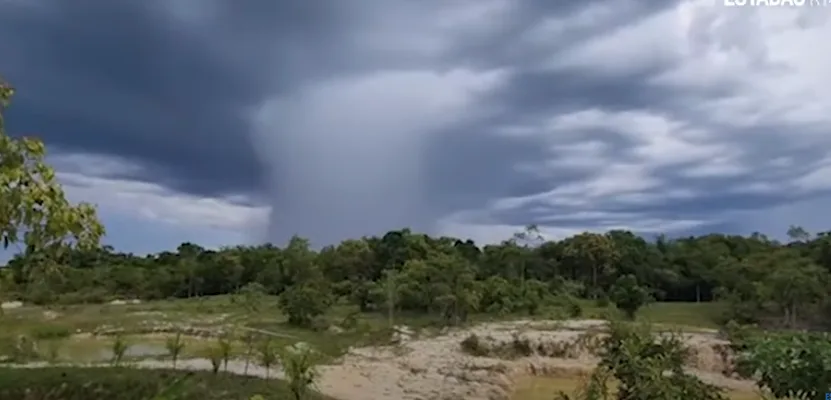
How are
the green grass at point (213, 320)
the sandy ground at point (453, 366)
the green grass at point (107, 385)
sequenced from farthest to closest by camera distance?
the green grass at point (213, 320) → the sandy ground at point (453, 366) → the green grass at point (107, 385)

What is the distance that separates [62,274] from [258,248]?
71930 mm

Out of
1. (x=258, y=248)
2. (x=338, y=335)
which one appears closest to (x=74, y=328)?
(x=338, y=335)

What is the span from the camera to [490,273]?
63594 mm

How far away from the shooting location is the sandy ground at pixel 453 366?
25172mm

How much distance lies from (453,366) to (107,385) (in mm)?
15399

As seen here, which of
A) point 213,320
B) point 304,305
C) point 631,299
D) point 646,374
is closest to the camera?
point 646,374

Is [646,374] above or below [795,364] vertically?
below

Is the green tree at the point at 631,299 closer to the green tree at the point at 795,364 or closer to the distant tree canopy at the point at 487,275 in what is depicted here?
the distant tree canopy at the point at 487,275

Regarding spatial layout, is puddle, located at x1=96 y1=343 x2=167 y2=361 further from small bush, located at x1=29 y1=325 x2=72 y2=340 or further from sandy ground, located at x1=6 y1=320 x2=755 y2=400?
sandy ground, located at x1=6 y1=320 x2=755 y2=400

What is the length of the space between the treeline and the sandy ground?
285 inches

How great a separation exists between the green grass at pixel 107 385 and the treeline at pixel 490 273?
21.3m

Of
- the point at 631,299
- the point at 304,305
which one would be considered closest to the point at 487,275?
the point at 631,299

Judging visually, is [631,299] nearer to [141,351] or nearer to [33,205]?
[141,351]

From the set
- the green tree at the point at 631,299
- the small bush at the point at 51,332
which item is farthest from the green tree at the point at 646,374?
the green tree at the point at 631,299
